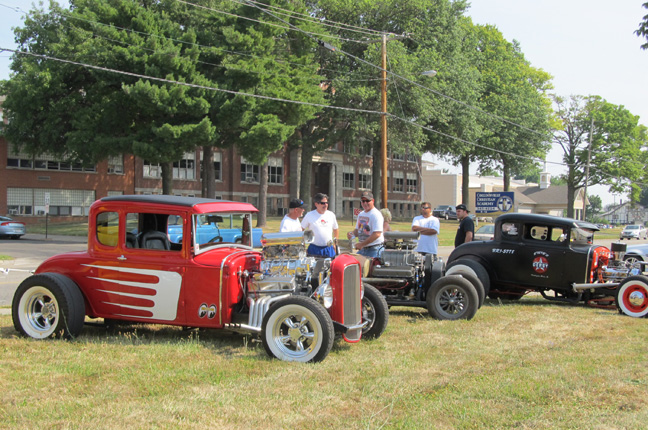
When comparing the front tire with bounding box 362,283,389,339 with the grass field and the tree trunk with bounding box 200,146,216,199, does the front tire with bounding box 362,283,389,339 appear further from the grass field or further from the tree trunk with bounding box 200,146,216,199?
the tree trunk with bounding box 200,146,216,199

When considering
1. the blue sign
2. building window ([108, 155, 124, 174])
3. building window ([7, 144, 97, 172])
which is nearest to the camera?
the blue sign

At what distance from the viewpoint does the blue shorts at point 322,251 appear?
8.34 metres

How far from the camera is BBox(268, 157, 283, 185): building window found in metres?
58.4

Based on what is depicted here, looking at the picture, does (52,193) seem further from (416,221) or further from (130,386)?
(130,386)

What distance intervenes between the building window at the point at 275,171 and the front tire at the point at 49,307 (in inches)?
2006

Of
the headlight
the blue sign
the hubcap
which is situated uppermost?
the blue sign

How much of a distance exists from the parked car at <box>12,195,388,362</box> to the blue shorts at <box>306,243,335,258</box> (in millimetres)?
1092

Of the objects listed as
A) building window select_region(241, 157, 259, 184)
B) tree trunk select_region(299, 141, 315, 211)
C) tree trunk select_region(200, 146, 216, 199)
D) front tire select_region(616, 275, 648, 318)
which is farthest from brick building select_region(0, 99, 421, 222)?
front tire select_region(616, 275, 648, 318)

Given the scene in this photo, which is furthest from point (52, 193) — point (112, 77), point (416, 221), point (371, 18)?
point (416, 221)

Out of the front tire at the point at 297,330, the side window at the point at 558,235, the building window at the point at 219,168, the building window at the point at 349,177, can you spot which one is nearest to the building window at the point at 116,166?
the building window at the point at 219,168

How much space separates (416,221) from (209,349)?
575 centimetres

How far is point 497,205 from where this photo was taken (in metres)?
23.6

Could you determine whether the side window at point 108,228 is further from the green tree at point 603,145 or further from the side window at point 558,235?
the green tree at point 603,145

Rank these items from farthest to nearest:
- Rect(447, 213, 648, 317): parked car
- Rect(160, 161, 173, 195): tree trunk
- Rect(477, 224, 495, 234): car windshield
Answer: Rect(160, 161, 173, 195): tree trunk → Rect(477, 224, 495, 234): car windshield → Rect(447, 213, 648, 317): parked car
